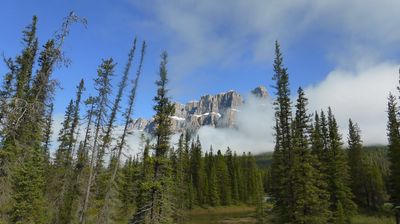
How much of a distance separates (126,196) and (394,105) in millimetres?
50158

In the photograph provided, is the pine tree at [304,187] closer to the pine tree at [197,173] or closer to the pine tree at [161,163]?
the pine tree at [161,163]

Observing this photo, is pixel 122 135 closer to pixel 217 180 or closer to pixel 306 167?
pixel 306 167

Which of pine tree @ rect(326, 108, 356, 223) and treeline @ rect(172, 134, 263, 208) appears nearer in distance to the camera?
pine tree @ rect(326, 108, 356, 223)

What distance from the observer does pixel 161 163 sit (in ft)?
89.7

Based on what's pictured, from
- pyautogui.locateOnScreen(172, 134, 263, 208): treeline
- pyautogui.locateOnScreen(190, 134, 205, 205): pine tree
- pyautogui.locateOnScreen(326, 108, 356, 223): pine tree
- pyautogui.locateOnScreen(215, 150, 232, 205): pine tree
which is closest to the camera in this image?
pyautogui.locateOnScreen(326, 108, 356, 223): pine tree

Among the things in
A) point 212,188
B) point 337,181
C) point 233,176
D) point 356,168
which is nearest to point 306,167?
point 337,181

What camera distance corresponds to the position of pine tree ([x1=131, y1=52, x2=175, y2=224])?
26.8m

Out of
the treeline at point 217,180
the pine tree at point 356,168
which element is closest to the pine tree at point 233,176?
the treeline at point 217,180

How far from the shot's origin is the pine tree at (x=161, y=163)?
26.8 m

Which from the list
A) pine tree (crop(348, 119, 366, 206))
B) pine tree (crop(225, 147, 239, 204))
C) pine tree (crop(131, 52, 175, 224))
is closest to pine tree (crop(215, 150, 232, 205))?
pine tree (crop(225, 147, 239, 204))

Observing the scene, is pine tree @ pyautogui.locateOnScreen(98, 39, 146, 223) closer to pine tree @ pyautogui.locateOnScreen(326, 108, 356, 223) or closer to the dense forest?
the dense forest

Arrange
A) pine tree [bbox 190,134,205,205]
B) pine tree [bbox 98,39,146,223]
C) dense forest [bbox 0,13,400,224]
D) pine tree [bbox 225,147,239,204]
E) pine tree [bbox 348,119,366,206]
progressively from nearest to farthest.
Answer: dense forest [bbox 0,13,400,224]
pine tree [bbox 98,39,146,223]
pine tree [bbox 348,119,366,206]
pine tree [bbox 190,134,205,205]
pine tree [bbox 225,147,239,204]

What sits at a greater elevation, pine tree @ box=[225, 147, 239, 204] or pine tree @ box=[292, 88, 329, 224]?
pine tree @ box=[225, 147, 239, 204]

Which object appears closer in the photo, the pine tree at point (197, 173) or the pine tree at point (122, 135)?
the pine tree at point (122, 135)
